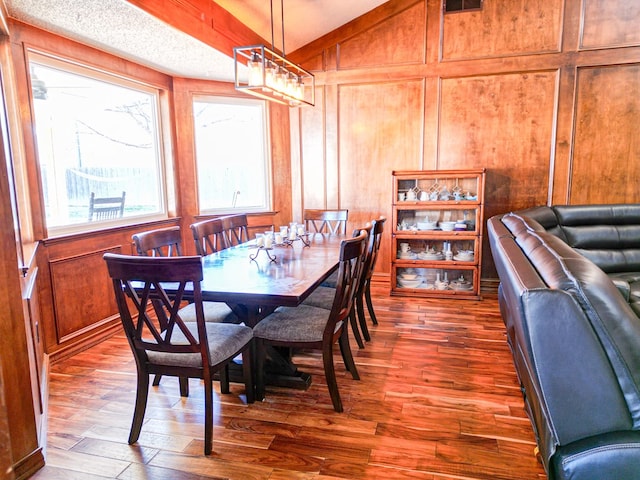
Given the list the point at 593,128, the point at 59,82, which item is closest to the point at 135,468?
the point at 59,82

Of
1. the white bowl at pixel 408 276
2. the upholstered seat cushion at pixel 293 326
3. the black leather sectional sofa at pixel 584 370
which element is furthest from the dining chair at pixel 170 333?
the white bowl at pixel 408 276

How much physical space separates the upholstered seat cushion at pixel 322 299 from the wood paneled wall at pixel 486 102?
2.10 m

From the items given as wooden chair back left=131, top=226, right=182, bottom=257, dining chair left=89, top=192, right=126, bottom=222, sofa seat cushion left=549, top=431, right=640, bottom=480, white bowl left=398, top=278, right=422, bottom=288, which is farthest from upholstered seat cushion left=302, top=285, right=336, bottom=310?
dining chair left=89, top=192, right=126, bottom=222

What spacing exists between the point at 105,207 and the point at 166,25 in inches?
64.0

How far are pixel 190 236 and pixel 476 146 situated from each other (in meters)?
3.22

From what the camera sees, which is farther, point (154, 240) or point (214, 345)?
point (154, 240)

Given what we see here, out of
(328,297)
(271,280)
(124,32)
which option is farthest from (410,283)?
(124,32)

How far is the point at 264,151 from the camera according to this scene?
5.12 metres

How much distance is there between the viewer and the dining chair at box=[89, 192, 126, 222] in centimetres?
366

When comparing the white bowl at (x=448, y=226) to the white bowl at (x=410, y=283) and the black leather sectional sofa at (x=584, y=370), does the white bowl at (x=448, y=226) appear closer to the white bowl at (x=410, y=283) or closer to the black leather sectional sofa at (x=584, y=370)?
the white bowl at (x=410, y=283)

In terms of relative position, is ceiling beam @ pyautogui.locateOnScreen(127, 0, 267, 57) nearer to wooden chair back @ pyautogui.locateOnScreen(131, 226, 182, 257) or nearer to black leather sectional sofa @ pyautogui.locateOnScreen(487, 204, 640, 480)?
wooden chair back @ pyautogui.locateOnScreen(131, 226, 182, 257)

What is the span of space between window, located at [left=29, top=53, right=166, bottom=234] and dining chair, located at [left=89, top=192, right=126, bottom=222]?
1 cm

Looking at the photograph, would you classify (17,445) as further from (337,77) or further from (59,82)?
(337,77)

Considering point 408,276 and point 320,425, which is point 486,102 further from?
point 320,425
